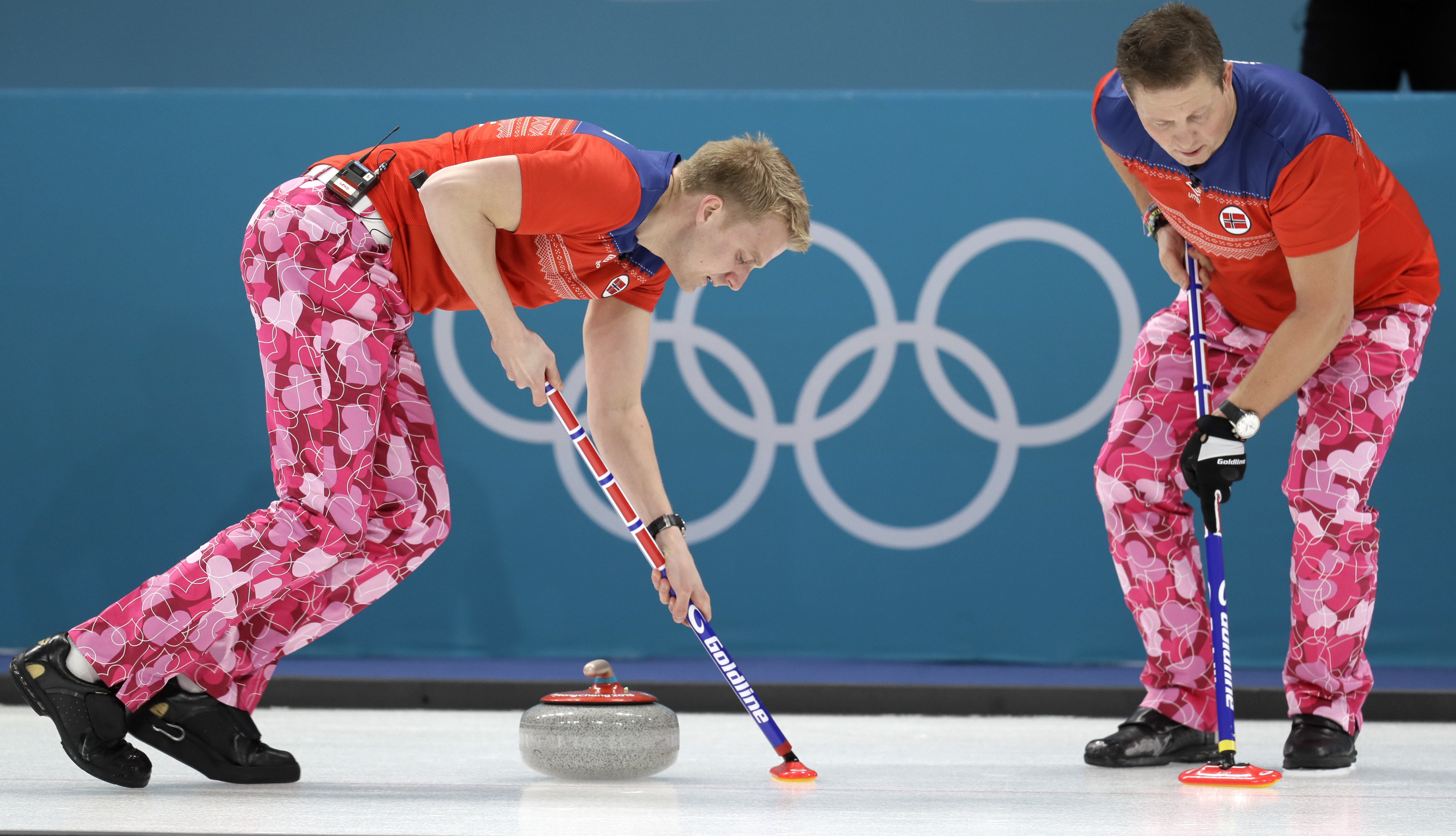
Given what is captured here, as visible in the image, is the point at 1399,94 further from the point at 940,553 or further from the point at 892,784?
the point at 892,784

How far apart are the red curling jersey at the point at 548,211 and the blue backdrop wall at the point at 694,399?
179 cm

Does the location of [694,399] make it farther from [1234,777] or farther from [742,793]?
[1234,777]

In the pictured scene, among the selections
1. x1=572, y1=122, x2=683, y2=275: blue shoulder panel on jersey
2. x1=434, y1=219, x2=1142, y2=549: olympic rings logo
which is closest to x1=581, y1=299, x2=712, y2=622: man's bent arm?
x1=572, y1=122, x2=683, y2=275: blue shoulder panel on jersey

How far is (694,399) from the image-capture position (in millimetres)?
4488

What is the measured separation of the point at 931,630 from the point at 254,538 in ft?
8.45

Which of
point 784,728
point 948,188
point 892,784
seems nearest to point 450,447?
point 784,728

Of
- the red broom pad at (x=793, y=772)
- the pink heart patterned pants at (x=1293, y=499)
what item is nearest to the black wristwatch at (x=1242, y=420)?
the pink heart patterned pants at (x=1293, y=499)

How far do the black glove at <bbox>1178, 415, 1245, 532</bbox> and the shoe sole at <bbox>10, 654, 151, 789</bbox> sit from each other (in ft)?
6.60

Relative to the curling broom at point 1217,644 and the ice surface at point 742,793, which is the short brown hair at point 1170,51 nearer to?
the curling broom at point 1217,644

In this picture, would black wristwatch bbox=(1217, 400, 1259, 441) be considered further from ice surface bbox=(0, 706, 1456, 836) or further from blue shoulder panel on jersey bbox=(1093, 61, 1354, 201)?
ice surface bbox=(0, 706, 1456, 836)

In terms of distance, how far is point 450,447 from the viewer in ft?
14.7

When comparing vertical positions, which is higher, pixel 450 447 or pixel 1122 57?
pixel 1122 57

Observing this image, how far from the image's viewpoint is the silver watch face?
2.63 metres

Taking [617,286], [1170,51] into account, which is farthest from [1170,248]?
[617,286]
